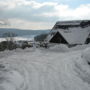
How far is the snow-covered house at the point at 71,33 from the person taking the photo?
38.2m

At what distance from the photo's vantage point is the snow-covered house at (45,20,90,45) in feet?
125

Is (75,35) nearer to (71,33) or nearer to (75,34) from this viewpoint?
(75,34)

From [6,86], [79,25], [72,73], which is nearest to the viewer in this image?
[6,86]

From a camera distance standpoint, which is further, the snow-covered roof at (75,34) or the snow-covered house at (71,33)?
the snow-covered house at (71,33)

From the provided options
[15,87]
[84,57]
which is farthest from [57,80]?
[84,57]

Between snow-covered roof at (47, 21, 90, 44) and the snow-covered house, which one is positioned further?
the snow-covered house

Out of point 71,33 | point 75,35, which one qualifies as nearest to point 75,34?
point 75,35

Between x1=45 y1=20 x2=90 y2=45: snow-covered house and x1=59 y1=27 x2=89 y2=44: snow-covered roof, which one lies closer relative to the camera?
x1=59 y1=27 x2=89 y2=44: snow-covered roof

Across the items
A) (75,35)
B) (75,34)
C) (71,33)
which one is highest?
(71,33)

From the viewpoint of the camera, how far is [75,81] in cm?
898

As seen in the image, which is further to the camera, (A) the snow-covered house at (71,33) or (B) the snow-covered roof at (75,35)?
(A) the snow-covered house at (71,33)

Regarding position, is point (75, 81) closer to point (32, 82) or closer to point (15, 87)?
point (32, 82)

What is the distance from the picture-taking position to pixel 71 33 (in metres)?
39.9

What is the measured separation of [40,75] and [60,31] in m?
30.6
